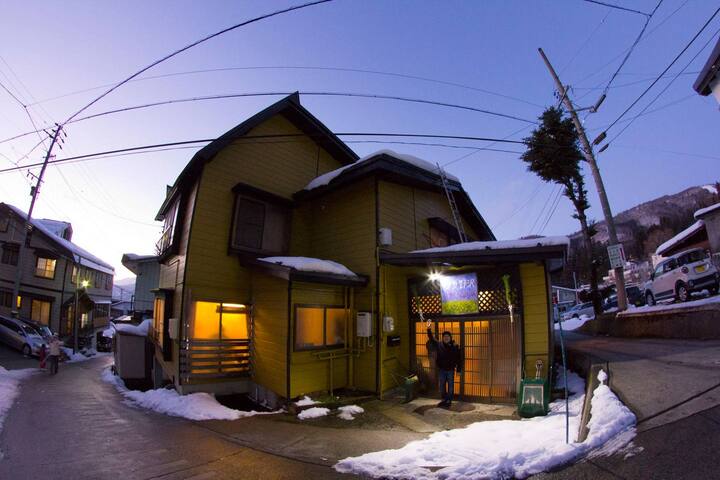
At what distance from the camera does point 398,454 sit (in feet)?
17.5

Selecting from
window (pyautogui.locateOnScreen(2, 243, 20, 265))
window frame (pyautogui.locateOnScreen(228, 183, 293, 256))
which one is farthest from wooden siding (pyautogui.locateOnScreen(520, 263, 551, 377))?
window (pyautogui.locateOnScreen(2, 243, 20, 265))

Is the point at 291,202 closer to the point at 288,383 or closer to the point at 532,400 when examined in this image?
the point at 288,383

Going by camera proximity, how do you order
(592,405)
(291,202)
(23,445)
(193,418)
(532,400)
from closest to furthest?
(592,405) → (23,445) → (532,400) → (193,418) → (291,202)

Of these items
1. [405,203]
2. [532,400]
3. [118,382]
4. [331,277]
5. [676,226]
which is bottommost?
[118,382]

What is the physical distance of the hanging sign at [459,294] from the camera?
31.1ft

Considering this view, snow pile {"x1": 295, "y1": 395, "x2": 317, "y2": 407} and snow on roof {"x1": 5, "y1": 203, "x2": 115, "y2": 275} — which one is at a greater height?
snow on roof {"x1": 5, "y1": 203, "x2": 115, "y2": 275}

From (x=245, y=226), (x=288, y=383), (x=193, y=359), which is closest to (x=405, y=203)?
(x=245, y=226)

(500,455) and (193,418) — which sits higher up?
(500,455)

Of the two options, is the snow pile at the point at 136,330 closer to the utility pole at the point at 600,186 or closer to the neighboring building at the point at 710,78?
the utility pole at the point at 600,186

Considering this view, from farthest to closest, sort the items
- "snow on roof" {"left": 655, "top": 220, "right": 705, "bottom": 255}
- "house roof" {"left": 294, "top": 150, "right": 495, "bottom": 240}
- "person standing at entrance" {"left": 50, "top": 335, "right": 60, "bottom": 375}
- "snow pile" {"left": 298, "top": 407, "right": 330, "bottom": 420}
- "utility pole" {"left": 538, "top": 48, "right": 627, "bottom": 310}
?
"snow on roof" {"left": 655, "top": 220, "right": 705, "bottom": 255}, "person standing at entrance" {"left": 50, "top": 335, "right": 60, "bottom": 375}, "utility pole" {"left": 538, "top": 48, "right": 627, "bottom": 310}, "house roof" {"left": 294, "top": 150, "right": 495, "bottom": 240}, "snow pile" {"left": 298, "top": 407, "right": 330, "bottom": 420}

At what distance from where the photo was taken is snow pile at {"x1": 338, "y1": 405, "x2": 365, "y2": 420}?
27.2ft

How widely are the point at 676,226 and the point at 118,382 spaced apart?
274ft

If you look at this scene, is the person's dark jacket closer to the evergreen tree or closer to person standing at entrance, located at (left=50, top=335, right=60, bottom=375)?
the evergreen tree

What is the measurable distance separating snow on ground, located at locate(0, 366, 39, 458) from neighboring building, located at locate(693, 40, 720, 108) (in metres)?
17.3
